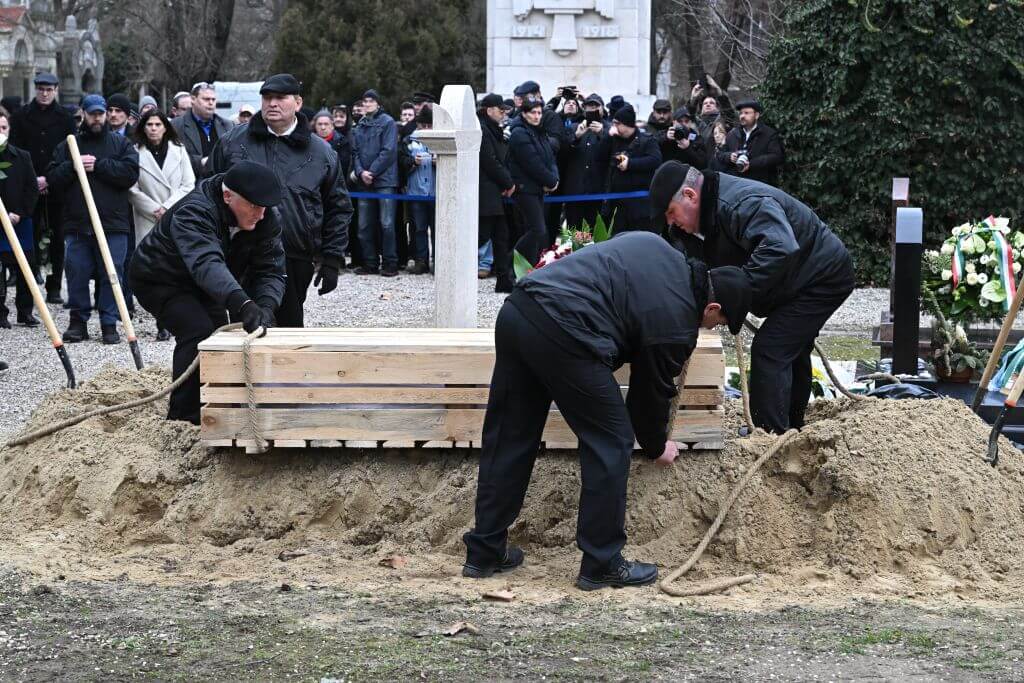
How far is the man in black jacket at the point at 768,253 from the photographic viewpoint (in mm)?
6547

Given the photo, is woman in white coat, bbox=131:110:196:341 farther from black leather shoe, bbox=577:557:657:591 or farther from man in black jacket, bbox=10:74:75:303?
black leather shoe, bbox=577:557:657:591

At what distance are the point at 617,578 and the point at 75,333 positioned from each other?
Answer: 735cm

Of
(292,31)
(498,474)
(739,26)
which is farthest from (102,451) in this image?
(292,31)

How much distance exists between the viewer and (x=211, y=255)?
22.1 feet

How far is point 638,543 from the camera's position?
20.6 feet

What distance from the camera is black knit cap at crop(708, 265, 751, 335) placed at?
18.3 ft

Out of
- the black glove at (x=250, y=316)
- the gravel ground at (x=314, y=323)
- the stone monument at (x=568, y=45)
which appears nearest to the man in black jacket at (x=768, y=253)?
the black glove at (x=250, y=316)

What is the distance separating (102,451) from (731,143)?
9.98m

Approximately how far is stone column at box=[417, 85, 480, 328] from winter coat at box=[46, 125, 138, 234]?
3.35 metres

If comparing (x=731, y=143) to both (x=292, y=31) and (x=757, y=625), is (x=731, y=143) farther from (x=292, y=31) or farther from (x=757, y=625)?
(x=292, y=31)

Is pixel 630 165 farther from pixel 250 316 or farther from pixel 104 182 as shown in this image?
pixel 250 316

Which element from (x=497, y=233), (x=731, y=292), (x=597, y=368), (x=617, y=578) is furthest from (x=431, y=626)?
(x=497, y=233)

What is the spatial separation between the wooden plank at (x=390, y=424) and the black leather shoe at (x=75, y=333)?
230 inches

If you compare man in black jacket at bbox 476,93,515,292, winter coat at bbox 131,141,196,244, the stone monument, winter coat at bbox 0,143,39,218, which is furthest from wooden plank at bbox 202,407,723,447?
the stone monument
